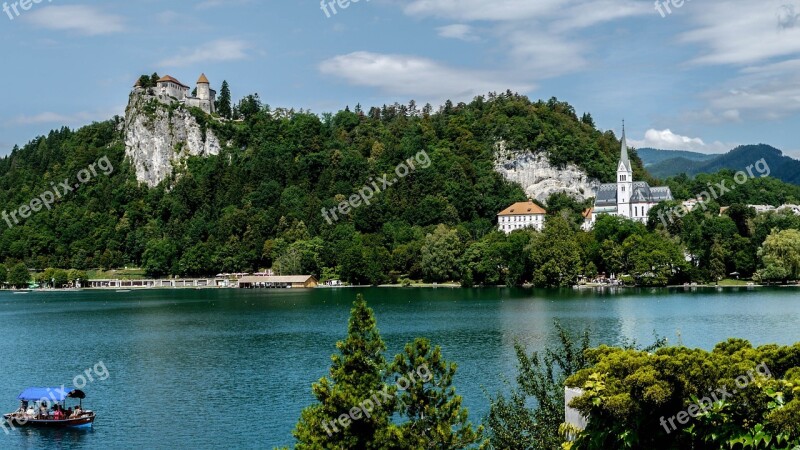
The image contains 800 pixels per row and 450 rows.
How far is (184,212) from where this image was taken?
15962cm

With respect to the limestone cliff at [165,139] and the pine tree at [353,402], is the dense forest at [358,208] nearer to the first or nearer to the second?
the limestone cliff at [165,139]

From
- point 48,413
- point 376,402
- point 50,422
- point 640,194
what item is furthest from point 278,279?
point 376,402

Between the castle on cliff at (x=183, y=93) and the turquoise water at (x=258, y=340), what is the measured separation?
8361 cm

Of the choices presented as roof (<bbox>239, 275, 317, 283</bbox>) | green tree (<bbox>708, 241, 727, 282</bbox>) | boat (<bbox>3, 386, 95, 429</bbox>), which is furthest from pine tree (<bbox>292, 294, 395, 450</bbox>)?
roof (<bbox>239, 275, 317, 283</bbox>)

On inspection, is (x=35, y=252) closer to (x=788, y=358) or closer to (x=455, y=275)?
(x=455, y=275)

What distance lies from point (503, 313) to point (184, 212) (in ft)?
336

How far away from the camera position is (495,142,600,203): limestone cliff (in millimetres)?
151750

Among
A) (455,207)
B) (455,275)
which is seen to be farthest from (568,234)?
(455,207)

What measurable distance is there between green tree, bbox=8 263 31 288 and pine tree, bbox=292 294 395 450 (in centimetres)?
14119

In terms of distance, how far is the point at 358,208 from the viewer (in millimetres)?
141875

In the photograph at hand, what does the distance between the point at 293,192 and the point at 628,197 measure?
59.5m

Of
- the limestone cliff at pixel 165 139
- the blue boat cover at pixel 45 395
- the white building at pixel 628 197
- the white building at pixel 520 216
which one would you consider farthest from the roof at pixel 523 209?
the blue boat cover at pixel 45 395

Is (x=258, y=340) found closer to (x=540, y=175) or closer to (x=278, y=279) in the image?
(x=278, y=279)

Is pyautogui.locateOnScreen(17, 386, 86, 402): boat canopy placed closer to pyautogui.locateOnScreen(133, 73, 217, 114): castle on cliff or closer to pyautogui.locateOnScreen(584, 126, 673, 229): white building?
pyautogui.locateOnScreen(584, 126, 673, 229): white building
